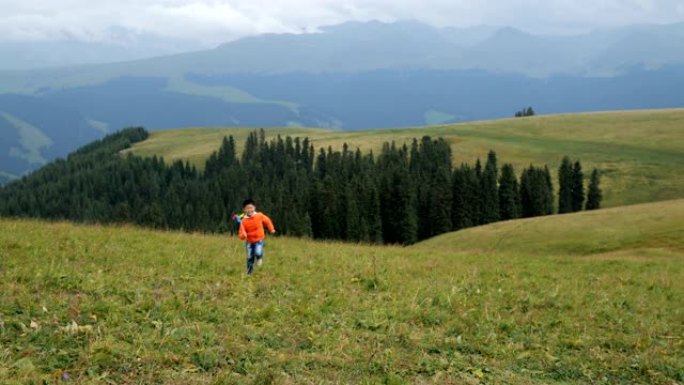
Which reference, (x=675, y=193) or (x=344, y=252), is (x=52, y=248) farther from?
(x=675, y=193)

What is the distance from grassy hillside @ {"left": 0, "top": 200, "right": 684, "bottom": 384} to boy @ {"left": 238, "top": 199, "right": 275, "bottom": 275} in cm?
67

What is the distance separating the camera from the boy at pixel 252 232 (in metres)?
18.6

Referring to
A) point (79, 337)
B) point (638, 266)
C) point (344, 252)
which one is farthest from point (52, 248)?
point (638, 266)

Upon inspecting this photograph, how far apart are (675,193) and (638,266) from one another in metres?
117

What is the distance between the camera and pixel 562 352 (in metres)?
12.3

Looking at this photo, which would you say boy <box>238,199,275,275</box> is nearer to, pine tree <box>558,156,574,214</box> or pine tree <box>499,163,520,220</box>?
pine tree <box>499,163,520,220</box>

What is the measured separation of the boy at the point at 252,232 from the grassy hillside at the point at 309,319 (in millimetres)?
673

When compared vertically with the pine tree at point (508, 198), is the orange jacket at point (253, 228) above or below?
above

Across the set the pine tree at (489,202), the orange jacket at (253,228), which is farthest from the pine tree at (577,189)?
the orange jacket at (253,228)

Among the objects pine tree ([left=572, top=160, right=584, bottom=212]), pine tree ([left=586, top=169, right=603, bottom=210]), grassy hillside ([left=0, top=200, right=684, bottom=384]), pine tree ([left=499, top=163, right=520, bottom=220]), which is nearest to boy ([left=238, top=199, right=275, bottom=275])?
grassy hillside ([left=0, top=200, right=684, bottom=384])

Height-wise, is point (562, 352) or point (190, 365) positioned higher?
point (190, 365)

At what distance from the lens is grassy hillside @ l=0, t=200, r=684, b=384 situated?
398 inches

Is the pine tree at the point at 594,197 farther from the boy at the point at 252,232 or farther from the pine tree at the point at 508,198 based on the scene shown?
the boy at the point at 252,232

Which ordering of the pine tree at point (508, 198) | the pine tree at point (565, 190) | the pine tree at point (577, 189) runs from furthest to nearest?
the pine tree at point (577, 189), the pine tree at point (565, 190), the pine tree at point (508, 198)
